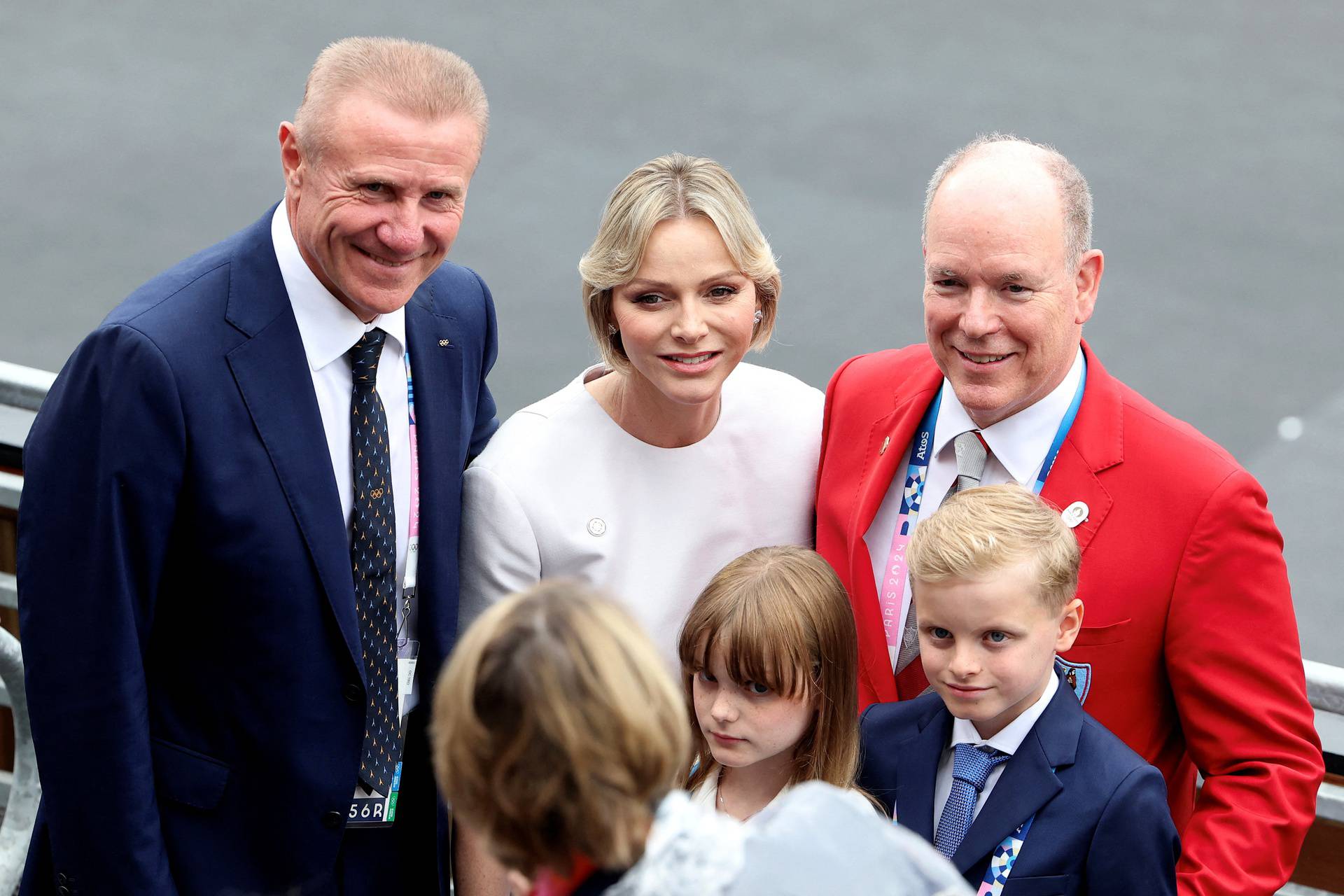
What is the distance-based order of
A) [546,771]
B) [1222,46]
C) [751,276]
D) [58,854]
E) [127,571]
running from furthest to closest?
[1222,46] < [751,276] < [58,854] < [127,571] < [546,771]

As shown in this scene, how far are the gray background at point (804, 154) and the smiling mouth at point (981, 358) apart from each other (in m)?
3.80

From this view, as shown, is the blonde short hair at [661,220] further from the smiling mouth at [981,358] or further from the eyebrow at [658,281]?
the smiling mouth at [981,358]

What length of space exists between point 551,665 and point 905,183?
722cm

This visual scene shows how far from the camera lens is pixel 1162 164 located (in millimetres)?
8875

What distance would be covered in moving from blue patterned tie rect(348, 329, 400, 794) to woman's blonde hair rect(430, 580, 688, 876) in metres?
0.92

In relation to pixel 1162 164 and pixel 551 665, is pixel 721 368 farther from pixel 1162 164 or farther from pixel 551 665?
pixel 1162 164

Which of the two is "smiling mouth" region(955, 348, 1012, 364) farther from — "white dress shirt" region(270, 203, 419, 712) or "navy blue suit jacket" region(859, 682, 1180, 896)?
"white dress shirt" region(270, 203, 419, 712)

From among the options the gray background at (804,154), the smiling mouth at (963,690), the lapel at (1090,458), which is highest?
the gray background at (804,154)

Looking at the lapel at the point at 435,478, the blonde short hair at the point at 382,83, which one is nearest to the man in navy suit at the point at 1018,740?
the lapel at the point at 435,478

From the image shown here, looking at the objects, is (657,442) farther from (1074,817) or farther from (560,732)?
(560,732)

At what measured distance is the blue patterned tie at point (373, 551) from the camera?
2.62 metres

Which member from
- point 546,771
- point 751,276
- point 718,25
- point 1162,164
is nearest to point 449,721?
point 546,771

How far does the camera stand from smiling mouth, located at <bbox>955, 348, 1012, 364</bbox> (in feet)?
8.71

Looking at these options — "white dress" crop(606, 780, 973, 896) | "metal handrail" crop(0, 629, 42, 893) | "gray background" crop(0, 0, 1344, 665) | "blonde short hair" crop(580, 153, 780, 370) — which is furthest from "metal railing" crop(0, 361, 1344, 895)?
"gray background" crop(0, 0, 1344, 665)
